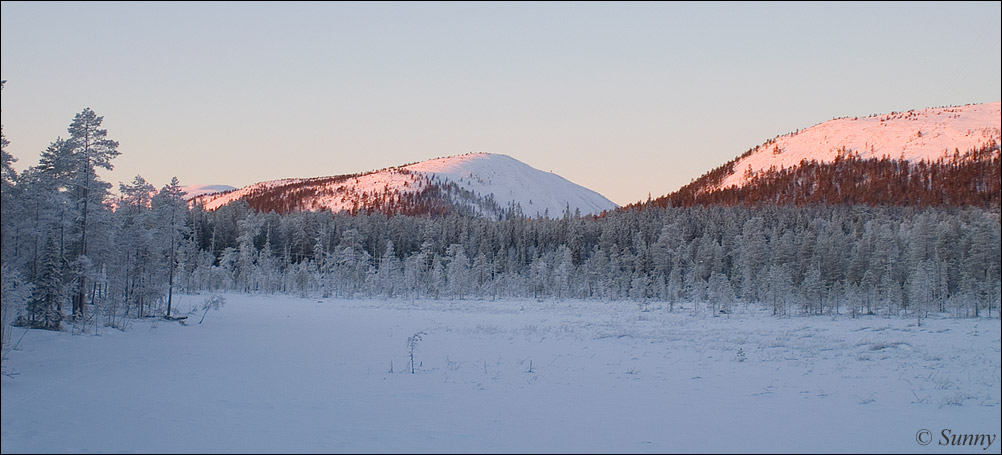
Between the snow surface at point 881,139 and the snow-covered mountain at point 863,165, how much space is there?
8.6 inches

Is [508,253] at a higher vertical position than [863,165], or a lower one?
lower

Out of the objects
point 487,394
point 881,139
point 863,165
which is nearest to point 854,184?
point 863,165

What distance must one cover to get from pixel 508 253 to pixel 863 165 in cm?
9164

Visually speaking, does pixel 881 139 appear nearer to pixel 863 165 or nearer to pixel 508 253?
pixel 863 165

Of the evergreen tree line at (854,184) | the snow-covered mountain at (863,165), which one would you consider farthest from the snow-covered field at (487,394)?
the evergreen tree line at (854,184)

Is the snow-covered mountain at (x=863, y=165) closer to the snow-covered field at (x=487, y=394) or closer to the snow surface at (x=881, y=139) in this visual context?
the snow surface at (x=881, y=139)

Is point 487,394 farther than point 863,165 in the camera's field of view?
No

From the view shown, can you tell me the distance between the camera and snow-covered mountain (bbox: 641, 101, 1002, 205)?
113 metres

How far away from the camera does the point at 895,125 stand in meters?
179

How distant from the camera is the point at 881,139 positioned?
167 metres

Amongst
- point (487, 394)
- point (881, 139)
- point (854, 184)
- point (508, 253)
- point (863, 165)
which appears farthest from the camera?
point (881, 139)

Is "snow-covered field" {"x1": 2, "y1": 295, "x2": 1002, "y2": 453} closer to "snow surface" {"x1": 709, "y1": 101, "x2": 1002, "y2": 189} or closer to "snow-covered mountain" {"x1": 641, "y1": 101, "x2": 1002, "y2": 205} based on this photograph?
"snow-covered mountain" {"x1": 641, "y1": 101, "x2": 1002, "y2": 205}

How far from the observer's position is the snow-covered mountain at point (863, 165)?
113 meters

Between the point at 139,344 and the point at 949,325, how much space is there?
40064 mm
